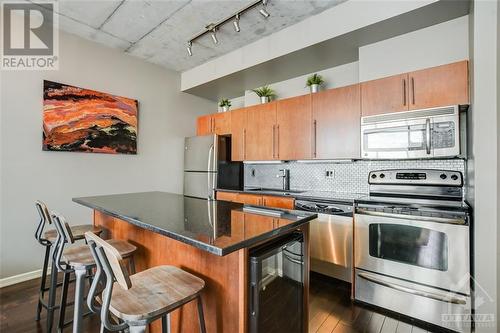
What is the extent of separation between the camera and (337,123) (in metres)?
2.84

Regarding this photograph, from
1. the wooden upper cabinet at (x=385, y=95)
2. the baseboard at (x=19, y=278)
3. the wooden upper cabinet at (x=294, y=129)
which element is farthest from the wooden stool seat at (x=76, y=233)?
the wooden upper cabinet at (x=385, y=95)

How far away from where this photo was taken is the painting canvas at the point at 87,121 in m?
2.90

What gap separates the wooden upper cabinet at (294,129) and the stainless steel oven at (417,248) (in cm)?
99

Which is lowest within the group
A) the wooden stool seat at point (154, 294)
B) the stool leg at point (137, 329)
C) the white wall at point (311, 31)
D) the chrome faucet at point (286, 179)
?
the stool leg at point (137, 329)

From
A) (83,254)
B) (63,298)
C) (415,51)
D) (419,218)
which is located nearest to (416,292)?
(419,218)

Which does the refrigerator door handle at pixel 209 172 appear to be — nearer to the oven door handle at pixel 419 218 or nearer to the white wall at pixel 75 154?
the white wall at pixel 75 154

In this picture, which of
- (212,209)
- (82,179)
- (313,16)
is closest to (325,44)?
(313,16)

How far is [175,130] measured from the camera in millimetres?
4273

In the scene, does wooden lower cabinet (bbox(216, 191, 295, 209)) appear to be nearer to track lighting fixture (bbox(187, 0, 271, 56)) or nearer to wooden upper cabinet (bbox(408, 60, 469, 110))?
wooden upper cabinet (bbox(408, 60, 469, 110))

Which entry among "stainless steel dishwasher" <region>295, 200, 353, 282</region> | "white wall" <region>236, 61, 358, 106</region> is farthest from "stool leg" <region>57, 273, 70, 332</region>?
"white wall" <region>236, 61, 358, 106</region>

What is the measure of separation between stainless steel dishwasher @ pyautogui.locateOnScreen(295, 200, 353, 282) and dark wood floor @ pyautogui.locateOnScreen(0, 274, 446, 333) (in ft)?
0.98

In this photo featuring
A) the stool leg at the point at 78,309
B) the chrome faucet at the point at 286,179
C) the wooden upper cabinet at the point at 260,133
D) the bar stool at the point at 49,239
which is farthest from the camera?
the chrome faucet at the point at 286,179

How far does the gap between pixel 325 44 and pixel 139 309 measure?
2.86 meters
